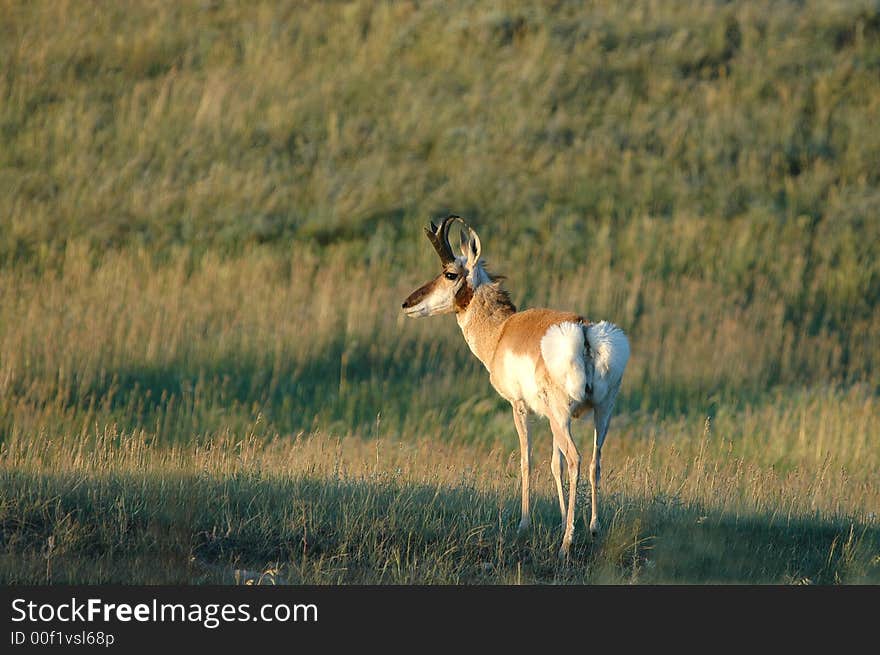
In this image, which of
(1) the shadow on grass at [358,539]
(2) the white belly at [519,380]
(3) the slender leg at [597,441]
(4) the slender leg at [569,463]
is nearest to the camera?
(1) the shadow on grass at [358,539]

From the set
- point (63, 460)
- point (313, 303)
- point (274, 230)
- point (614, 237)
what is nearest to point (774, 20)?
point (614, 237)

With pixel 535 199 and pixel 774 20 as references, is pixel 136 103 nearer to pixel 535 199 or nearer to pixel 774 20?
pixel 535 199

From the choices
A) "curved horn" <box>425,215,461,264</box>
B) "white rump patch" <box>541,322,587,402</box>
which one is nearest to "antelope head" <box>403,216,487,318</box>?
"curved horn" <box>425,215,461,264</box>

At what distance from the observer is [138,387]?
1797 centimetres

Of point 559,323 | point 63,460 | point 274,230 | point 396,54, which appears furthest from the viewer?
point 396,54

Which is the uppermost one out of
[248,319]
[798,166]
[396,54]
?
[396,54]

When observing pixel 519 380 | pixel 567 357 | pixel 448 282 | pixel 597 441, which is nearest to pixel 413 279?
pixel 448 282

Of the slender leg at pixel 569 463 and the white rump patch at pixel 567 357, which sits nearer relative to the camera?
the white rump patch at pixel 567 357

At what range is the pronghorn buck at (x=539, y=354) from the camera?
9211mm

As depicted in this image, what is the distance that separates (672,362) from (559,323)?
1022 centimetres

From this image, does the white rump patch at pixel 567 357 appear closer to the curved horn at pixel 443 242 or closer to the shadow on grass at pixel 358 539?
the shadow on grass at pixel 358 539

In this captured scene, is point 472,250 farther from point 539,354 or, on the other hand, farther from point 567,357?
point 567,357

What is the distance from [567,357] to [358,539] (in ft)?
6.92

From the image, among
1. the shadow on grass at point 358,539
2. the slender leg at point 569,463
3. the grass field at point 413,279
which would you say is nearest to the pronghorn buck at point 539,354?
the slender leg at point 569,463
